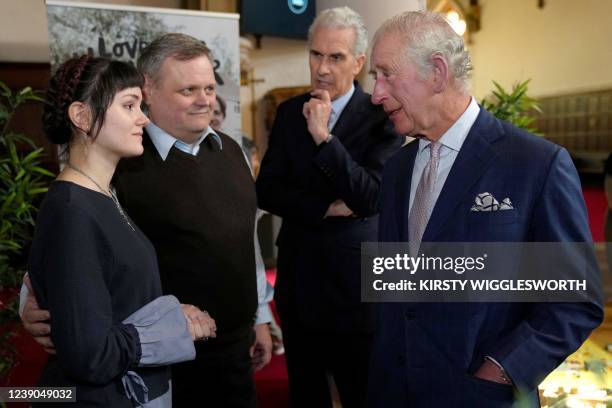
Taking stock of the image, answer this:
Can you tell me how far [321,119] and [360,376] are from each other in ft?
3.23

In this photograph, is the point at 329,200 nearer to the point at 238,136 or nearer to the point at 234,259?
the point at 234,259

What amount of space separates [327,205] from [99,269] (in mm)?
1059

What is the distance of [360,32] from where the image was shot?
2.34 meters

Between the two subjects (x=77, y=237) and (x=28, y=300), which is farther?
(x=28, y=300)

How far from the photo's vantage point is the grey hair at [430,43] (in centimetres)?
147

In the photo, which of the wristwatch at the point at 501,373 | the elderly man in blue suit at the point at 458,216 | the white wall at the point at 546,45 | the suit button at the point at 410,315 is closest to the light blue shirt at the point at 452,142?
the elderly man in blue suit at the point at 458,216

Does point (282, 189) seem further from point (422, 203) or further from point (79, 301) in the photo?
point (79, 301)

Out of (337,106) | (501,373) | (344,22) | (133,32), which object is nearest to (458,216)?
(501,373)

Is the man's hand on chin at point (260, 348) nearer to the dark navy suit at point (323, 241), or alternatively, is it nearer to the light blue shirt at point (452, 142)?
the dark navy suit at point (323, 241)

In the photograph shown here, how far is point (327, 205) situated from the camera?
216 centimetres

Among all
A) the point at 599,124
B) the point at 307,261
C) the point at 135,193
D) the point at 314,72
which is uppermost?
the point at 314,72

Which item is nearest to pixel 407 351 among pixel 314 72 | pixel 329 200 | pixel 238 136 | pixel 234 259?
pixel 234 259

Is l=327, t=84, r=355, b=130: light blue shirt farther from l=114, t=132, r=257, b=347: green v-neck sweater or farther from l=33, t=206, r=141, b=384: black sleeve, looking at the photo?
l=33, t=206, r=141, b=384: black sleeve

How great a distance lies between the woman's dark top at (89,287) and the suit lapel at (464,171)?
0.70 metres
